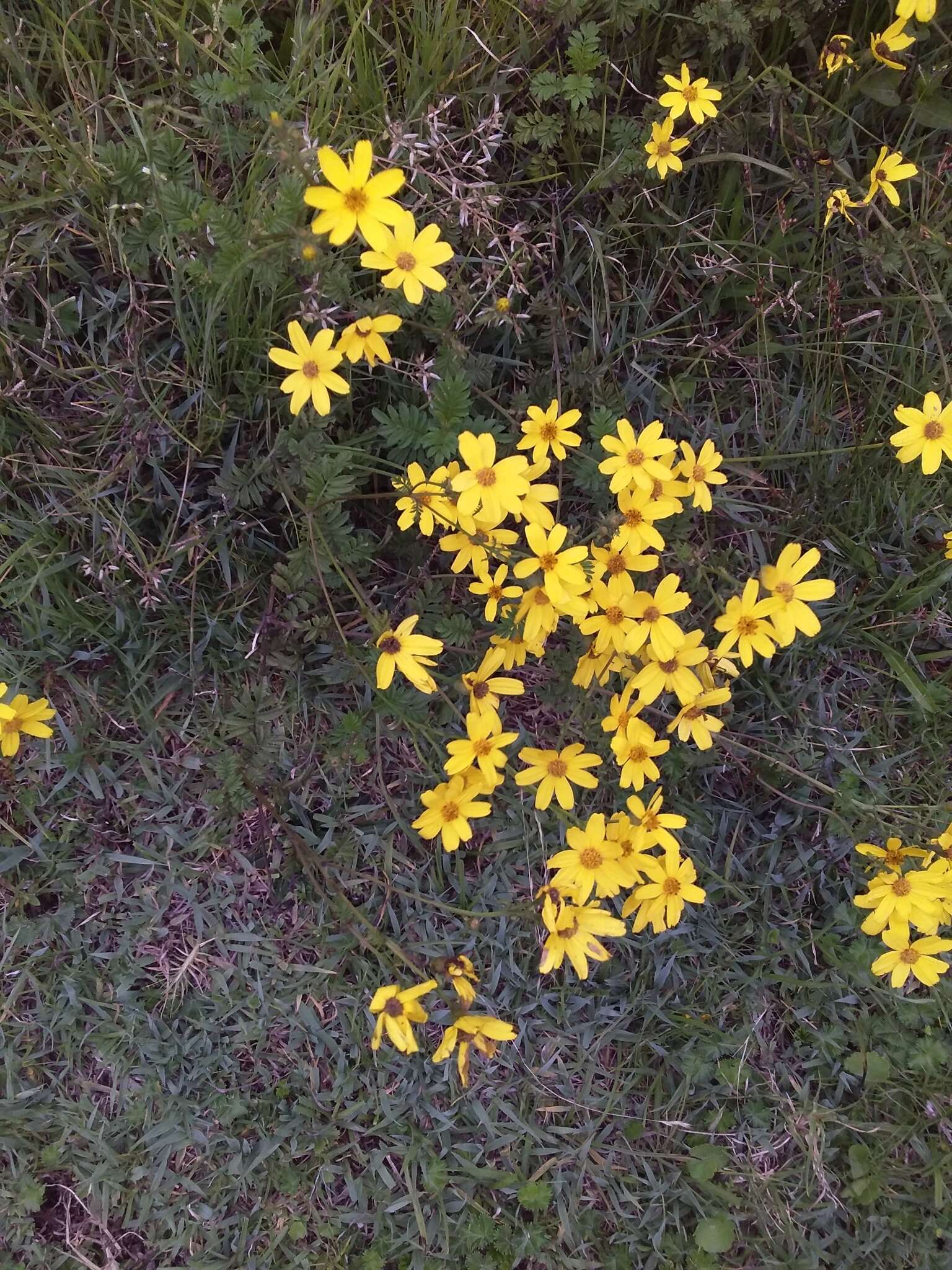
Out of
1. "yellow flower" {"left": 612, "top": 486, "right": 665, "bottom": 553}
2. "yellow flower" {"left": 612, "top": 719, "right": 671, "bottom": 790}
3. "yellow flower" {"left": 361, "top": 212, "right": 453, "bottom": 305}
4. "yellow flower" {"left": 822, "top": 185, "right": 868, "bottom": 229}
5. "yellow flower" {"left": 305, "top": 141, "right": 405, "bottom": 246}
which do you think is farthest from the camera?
"yellow flower" {"left": 822, "top": 185, "right": 868, "bottom": 229}

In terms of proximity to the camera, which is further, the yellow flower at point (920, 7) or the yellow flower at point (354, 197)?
the yellow flower at point (920, 7)

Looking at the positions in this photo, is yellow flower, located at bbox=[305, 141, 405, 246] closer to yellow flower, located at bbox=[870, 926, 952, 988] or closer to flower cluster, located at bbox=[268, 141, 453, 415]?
flower cluster, located at bbox=[268, 141, 453, 415]

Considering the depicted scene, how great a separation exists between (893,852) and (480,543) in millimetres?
1285

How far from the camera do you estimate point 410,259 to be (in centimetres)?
184

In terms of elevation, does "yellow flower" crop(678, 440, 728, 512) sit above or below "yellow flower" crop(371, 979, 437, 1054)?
above

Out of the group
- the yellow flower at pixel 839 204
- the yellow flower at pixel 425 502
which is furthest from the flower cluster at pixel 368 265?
the yellow flower at pixel 839 204

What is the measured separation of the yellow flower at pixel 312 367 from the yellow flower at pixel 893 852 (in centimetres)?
160

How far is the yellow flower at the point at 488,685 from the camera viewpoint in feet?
6.72

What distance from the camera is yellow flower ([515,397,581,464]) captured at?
6.90ft

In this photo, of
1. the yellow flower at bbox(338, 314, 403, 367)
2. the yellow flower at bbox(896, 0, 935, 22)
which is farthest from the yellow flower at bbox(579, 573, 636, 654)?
the yellow flower at bbox(896, 0, 935, 22)

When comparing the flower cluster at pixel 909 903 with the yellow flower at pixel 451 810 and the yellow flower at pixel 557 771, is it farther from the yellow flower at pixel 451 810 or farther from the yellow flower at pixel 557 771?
the yellow flower at pixel 451 810

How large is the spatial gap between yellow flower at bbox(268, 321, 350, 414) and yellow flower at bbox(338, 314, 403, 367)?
25 millimetres

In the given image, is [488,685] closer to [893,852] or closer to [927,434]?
[893,852]

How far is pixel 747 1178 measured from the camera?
2.48 m
